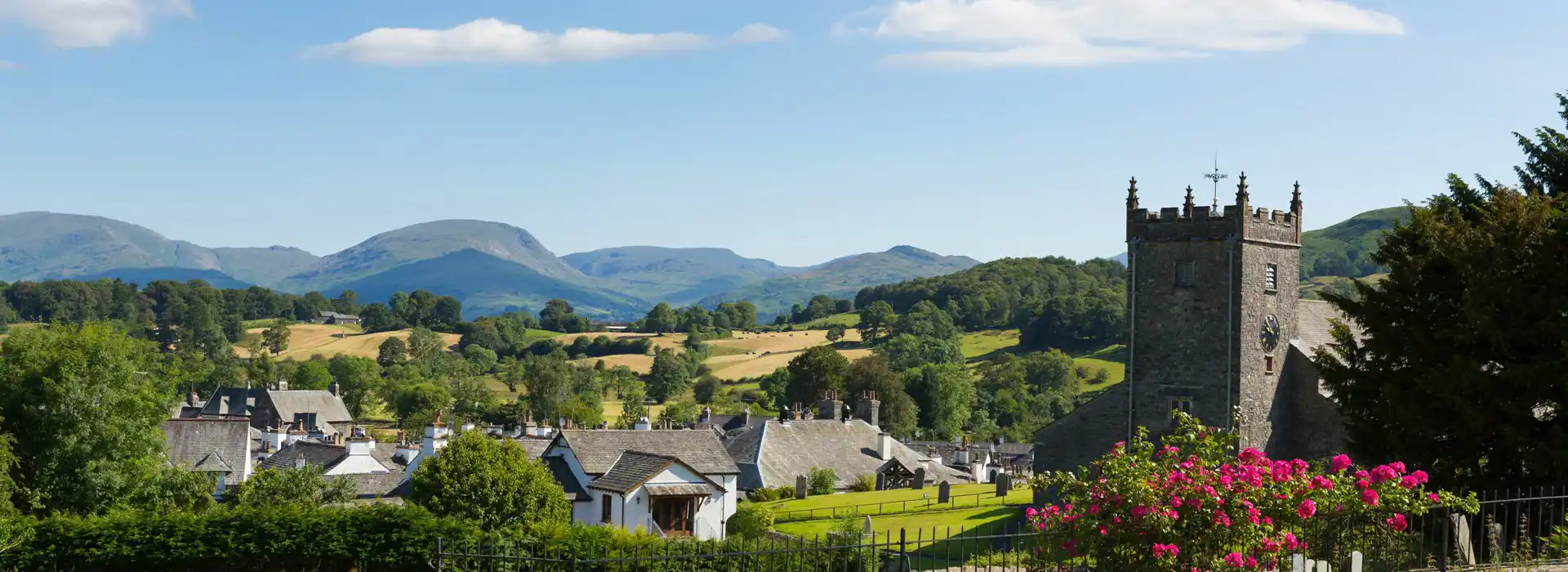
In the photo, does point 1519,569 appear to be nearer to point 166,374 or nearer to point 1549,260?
point 1549,260

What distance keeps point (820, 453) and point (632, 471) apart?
20.4 m

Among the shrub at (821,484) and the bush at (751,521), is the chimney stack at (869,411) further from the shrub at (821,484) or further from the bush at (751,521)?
Result: the bush at (751,521)

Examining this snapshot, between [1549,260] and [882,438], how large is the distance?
4763 cm

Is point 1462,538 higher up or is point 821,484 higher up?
point 1462,538

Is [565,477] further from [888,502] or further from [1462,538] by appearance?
[1462,538]

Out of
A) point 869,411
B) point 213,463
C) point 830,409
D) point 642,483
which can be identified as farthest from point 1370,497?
point 869,411

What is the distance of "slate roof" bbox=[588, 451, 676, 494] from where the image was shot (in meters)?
46.2

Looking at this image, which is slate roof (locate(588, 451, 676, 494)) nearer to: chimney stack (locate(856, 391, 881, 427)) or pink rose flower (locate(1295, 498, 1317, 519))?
chimney stack (locate(856, 391, 881, 427))

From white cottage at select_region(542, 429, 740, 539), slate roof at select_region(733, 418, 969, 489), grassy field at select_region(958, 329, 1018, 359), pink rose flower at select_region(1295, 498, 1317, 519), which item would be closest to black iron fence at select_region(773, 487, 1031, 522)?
A: white cottage at select_region(542, 429, 740, 539)

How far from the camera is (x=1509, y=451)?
23.9 metres

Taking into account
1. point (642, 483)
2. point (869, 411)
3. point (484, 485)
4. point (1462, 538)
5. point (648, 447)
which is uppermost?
point (1462, 538)

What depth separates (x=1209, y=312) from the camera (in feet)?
129

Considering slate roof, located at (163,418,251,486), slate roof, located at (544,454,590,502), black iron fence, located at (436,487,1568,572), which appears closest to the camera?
black iron fence, located at (436,487,1568,572)

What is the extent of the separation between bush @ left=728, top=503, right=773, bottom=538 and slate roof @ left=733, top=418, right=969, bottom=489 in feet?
46.5
